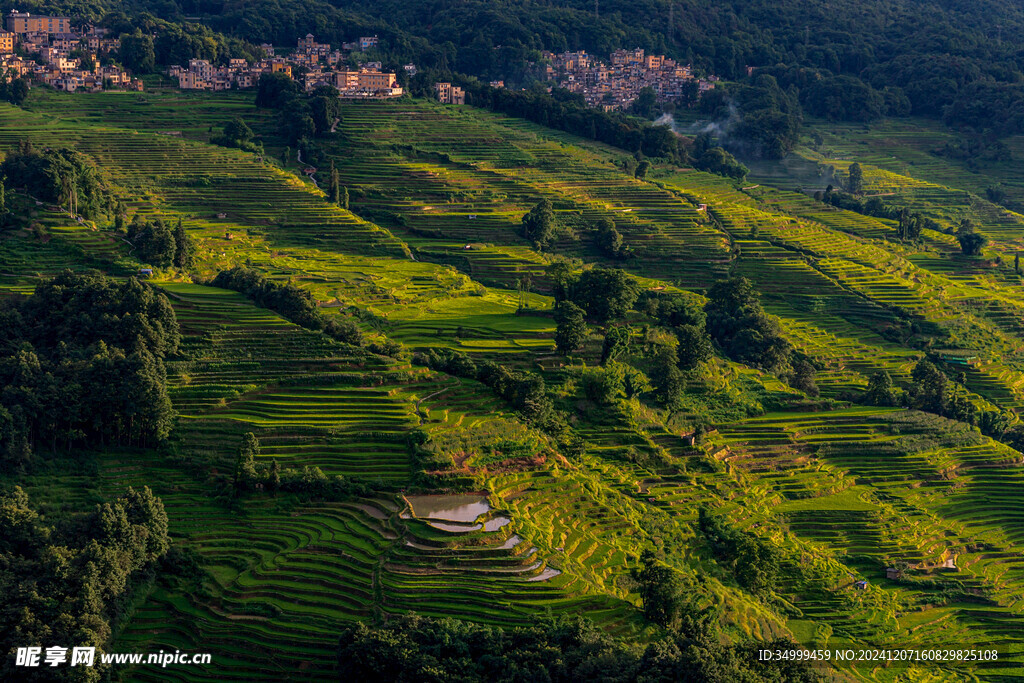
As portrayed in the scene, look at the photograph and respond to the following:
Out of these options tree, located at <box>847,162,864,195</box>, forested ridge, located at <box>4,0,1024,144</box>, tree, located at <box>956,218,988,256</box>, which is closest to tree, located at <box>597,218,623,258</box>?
tree, located at <box>956,218,988,256</box>

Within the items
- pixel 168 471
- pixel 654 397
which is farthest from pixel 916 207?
pixel 168 471

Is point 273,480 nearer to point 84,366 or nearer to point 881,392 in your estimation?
point 84,366

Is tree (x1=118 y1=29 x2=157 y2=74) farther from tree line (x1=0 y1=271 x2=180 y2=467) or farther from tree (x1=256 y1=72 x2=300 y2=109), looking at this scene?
tree line (x1=0 y1=271 x2=180 y2=467)

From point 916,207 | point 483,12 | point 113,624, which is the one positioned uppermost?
point 483,12

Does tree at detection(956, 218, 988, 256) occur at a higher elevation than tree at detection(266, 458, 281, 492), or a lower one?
higher

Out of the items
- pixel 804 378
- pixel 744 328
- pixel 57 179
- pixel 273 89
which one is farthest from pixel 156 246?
pixel 273 89

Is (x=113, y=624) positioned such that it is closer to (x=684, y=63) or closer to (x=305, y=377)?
(x=305, y=377)

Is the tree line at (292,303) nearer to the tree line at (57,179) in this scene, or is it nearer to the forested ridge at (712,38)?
the tree line at (57,179)
